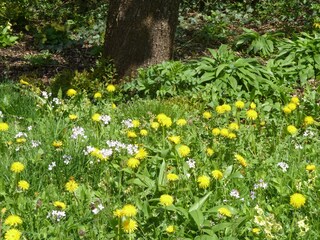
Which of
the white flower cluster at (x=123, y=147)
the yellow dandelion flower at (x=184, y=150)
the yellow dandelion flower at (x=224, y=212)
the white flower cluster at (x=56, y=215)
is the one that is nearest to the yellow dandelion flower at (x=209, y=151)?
the yellow dandelion flower at (x=184, y=150)

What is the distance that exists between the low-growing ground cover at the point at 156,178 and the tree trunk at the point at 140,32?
1.53m

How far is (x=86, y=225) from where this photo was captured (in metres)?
2.92

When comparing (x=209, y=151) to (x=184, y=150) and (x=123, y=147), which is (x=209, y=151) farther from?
(x=123, y=147)

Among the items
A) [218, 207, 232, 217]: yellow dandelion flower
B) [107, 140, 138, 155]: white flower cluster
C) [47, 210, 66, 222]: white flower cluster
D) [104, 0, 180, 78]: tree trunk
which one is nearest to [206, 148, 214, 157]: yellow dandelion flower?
[107, 140, 138, 155]: white flower cluster

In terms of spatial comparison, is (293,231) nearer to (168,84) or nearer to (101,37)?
(168,84)

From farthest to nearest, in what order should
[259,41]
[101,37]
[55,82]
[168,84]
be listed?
[101,37], [259,41], [55,82], [168,84]

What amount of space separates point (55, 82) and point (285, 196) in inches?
139

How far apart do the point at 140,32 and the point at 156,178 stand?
122 inches

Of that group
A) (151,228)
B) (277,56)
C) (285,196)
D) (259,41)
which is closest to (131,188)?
(151,228)

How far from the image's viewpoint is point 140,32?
6070 mm

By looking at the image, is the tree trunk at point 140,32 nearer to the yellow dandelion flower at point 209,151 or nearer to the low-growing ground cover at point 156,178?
→ the low-growing ground cover at point 156,178

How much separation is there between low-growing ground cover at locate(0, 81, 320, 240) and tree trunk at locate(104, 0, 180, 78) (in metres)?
1.53

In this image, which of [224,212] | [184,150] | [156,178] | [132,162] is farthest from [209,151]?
[224,212]

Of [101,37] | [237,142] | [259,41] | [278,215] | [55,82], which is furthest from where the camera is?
[101,37]
